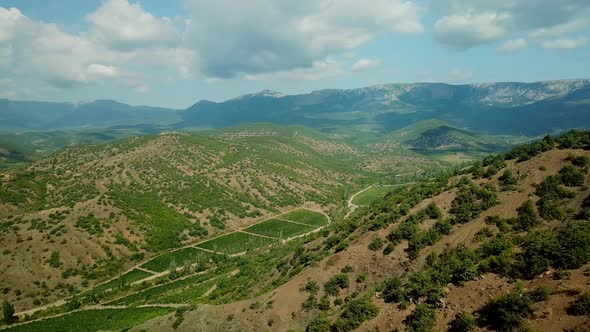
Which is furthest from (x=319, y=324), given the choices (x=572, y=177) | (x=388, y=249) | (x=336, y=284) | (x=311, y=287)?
(x=572, y=177)

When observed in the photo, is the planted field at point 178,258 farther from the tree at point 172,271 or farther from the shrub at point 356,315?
the shrub at point 356,315

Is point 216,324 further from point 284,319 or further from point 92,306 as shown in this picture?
point 92,306

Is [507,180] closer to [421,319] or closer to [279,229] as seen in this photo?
[421,319]

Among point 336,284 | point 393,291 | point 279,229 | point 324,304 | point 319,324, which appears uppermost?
point 393,291

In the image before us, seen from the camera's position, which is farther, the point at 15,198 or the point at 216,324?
the point at 15,198

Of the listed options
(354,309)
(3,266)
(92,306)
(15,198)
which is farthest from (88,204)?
(354,309)

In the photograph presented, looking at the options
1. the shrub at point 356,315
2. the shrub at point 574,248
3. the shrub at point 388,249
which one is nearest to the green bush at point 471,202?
the shrub at point 388,249
